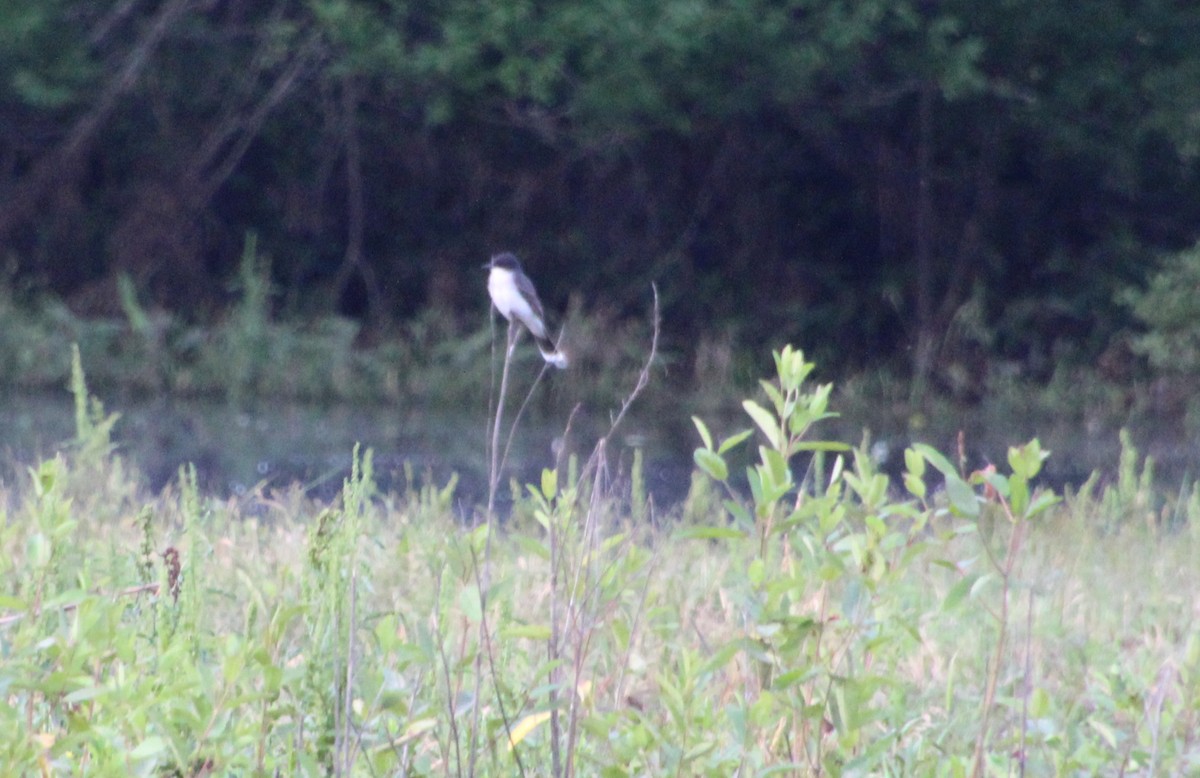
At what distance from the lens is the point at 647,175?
1503 cm

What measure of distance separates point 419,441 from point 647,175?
493 cm

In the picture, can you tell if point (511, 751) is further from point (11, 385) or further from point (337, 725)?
point (11, 385)

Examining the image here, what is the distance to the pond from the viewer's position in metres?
9.14

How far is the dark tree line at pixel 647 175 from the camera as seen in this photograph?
13.4m

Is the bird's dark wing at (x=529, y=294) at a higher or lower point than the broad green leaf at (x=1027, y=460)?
lower

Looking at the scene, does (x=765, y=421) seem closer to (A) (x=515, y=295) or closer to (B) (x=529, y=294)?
(A) (x=515, y=295)

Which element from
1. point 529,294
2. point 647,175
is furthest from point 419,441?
point 647,175

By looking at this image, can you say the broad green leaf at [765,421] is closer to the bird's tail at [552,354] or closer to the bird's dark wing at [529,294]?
the bird's tail at [552,354]

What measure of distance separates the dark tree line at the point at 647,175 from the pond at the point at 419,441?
6.44ft

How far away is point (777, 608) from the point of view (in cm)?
238

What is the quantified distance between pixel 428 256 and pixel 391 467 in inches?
242

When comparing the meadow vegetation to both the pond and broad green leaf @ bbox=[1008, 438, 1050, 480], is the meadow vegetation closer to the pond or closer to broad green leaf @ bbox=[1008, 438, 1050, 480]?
broad green leaf @ bbox=[1008, 438, 1050, 480]

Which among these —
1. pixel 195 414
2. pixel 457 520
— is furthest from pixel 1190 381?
pixel 457 520

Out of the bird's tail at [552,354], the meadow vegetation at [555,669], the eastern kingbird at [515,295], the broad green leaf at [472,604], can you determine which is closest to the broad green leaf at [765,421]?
the meadow vegetation at [555,669]
